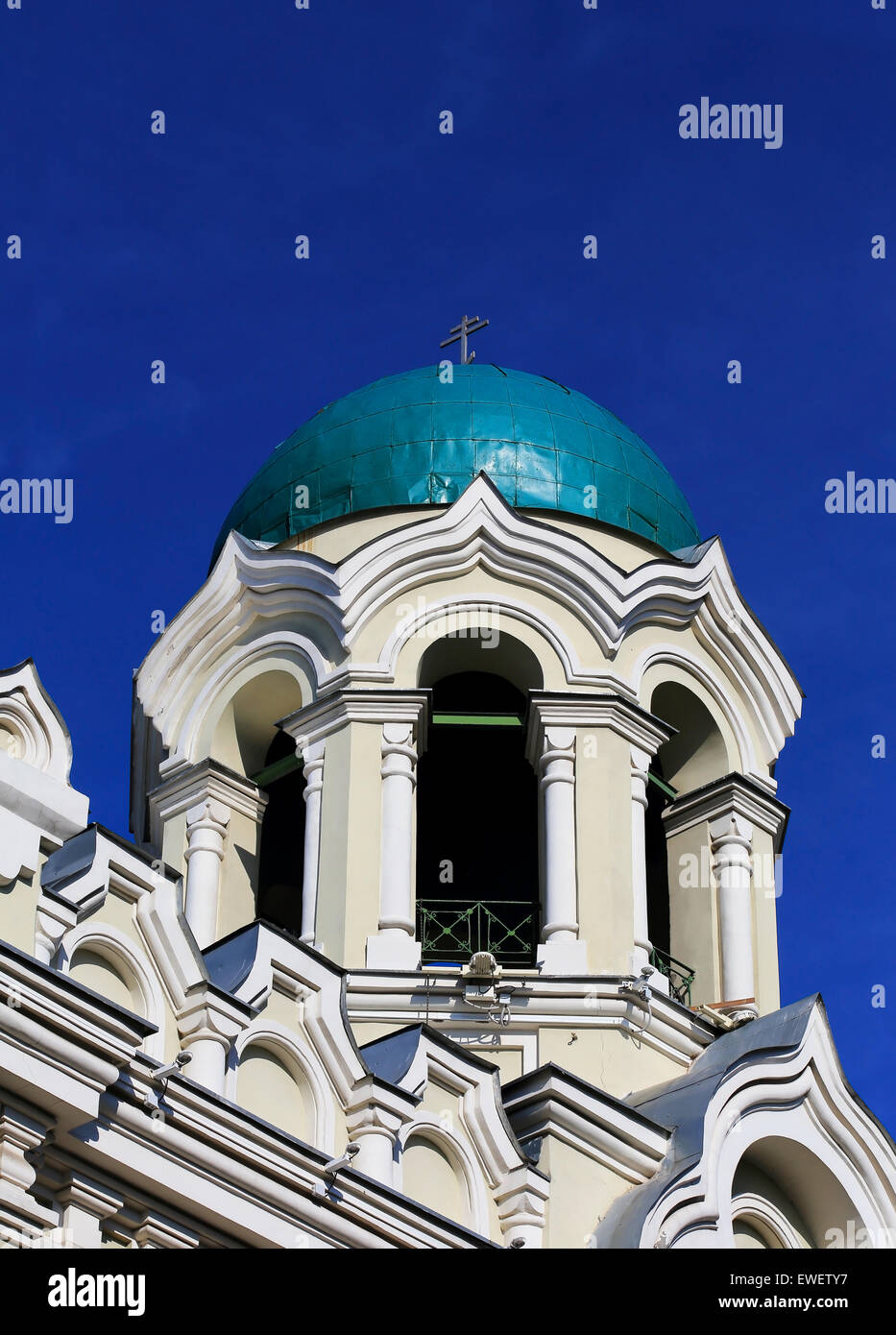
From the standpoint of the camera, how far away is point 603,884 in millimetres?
20312

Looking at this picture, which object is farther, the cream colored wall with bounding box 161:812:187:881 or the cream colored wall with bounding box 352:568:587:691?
the cream colored wall with bounding box 161:812:187:881

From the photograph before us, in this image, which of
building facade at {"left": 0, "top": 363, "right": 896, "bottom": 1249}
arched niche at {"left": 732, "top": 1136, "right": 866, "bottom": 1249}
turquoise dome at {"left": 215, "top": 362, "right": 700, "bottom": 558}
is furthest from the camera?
turquoise dome at {"left": 215, "top": 362, "right": 700, "bottom": 558}

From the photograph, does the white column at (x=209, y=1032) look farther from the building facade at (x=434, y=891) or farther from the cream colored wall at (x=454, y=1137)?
the cream colored wall at (x=454, y=1137)

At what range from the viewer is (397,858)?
2023cm

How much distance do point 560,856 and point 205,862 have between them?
2.69 m

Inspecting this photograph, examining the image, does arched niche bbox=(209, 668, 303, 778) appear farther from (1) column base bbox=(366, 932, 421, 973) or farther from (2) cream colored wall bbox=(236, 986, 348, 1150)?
(2) cream colored wall bbox=(236, 986, 348, 1150)

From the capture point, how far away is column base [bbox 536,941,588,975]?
1978 cm

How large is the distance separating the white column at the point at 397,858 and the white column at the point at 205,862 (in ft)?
4.77

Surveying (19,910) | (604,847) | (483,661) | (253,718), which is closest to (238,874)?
(253,718)

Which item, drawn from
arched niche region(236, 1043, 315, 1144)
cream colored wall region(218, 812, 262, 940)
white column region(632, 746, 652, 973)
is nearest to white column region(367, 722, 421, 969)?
cream colored wall region(218, 812, 262, 940)

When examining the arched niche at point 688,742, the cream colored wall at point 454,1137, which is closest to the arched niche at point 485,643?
the arched niche at point 688,742

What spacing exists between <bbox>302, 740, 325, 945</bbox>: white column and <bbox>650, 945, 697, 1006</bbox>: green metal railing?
8.39 ft

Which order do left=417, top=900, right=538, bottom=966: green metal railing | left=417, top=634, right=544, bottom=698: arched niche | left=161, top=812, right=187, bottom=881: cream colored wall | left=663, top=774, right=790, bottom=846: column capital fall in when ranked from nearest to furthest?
left=417, top=900, right=538, bottom=966: green metal railing → left=161, top=812, right=187, bottom=881: cream colored wall → left=417, top=634, right=544, bottom=698: arched niche → left=663, top=774, right=790, bottom=846: column capital
